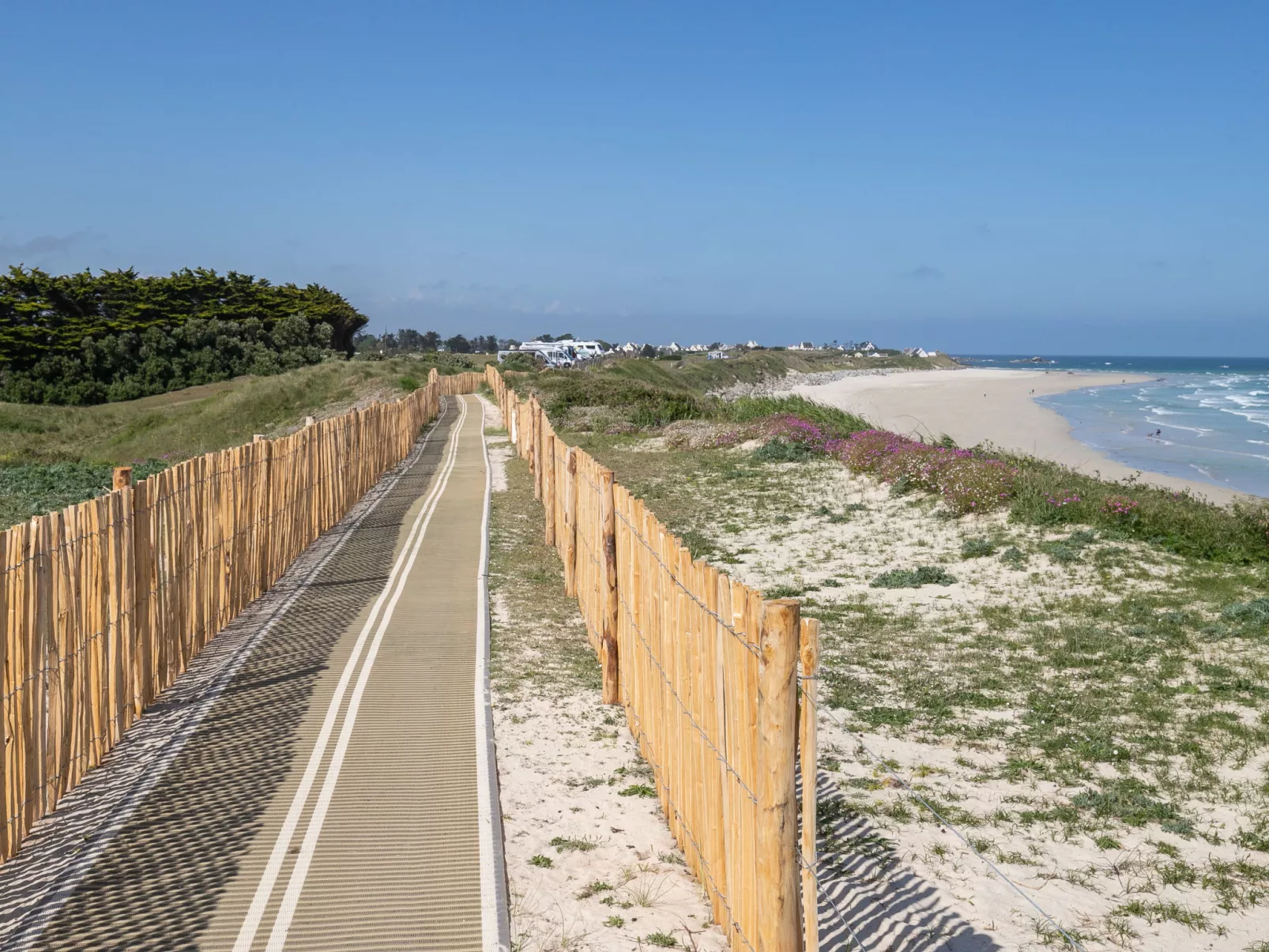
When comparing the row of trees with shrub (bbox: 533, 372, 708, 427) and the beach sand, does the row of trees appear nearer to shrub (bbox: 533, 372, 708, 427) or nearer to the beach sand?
shrub (bbox: 533, 372, 708, 427)

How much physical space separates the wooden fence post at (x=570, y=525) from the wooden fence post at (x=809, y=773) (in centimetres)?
756

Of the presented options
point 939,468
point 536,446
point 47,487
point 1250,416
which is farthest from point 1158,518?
point 1250,416

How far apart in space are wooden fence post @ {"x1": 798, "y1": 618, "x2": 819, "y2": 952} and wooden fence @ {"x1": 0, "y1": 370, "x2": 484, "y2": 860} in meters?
4.11

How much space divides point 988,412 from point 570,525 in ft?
167

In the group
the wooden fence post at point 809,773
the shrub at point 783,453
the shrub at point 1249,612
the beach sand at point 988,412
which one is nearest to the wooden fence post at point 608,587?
the wooden fence post at point 809,773

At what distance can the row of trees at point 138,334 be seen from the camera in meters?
60.9

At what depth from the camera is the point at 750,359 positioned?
421ft

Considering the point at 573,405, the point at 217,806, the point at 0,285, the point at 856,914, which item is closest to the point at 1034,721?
the point at 856,914

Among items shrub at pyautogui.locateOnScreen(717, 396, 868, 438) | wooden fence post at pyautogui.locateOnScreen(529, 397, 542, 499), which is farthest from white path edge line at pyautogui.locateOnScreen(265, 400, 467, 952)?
shrub at pyautogui.locateOnScreen(717, 396, 868, 438)

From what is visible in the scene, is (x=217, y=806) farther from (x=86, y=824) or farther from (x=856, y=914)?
(x=856, y=914)

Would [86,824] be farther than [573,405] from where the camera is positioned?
No

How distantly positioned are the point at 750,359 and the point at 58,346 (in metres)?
80.7

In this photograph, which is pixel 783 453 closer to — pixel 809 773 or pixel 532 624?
pixel 532 624

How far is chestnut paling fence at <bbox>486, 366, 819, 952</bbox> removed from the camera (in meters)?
4.19
